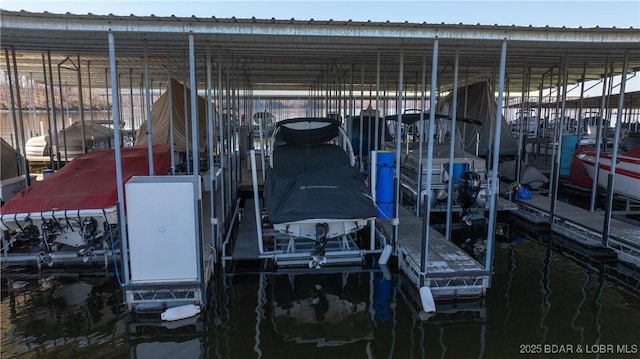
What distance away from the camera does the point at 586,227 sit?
679 centimetres

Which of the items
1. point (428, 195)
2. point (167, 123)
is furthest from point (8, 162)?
point (428, 195)

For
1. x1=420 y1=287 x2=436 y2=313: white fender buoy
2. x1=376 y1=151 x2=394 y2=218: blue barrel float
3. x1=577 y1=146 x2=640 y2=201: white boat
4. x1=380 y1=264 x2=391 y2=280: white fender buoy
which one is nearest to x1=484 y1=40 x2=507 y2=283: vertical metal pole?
x1=420 y1=287 x2=436 y2=313: white fender buoy

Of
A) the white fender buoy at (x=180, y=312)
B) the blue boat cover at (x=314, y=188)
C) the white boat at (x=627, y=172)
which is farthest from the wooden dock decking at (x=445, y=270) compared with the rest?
the white boat at (x=627, y=172)

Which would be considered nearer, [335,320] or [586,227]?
[335,320]

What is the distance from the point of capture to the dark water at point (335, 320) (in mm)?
3939

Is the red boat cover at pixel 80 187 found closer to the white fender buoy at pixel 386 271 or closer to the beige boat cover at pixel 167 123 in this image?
the beige boat cover at pixel 167 123

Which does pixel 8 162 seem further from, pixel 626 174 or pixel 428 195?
pixel 626 174

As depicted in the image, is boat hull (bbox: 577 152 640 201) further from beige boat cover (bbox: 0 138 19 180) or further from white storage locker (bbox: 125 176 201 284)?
beige boat cover (bbox: 0 138 19 180)

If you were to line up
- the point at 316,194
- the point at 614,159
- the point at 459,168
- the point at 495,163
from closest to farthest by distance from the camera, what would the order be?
the point at 495,163 → the point at 316,194 → the point at 614,159 → the point at 459,168

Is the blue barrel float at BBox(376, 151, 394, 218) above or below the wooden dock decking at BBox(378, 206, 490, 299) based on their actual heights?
above

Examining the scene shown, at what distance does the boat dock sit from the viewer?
6.16 metres

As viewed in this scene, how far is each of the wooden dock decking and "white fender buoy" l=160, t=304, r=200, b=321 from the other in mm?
2553

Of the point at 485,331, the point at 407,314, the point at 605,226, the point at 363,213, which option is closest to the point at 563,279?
the point at 605,226

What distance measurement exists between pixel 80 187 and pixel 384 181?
4115 mm
